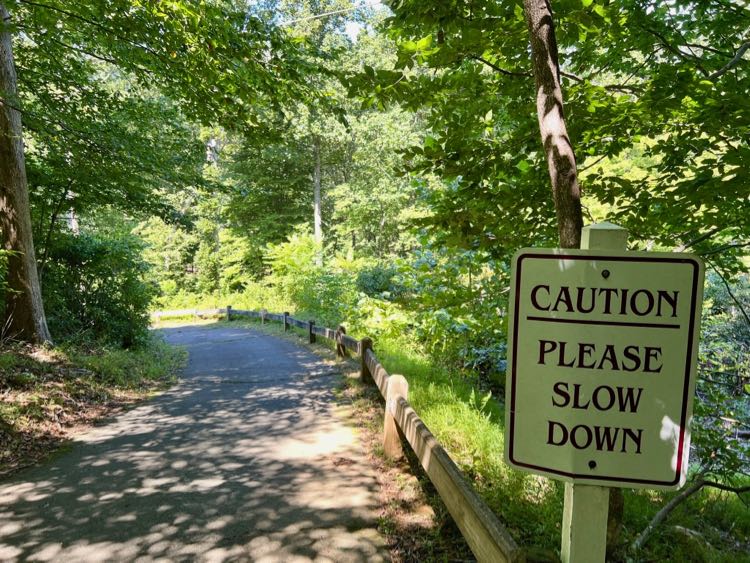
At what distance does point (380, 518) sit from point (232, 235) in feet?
88.4

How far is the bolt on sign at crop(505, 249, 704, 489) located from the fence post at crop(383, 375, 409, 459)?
340 cm

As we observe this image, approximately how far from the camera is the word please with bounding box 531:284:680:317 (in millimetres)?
1259

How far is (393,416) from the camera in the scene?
186 inches

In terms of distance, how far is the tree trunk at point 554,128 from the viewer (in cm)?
210

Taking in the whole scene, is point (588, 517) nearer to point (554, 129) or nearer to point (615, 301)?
point (615, 301)

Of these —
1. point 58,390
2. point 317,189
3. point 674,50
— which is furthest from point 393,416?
point 317,189

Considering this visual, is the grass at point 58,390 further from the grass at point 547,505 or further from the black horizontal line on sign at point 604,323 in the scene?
the black horizontal line on sign at point 604,323

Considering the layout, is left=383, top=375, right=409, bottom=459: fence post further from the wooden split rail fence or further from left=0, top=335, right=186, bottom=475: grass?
left=0, top=335, right=186, bottom=475: grass

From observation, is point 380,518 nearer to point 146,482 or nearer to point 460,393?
point 146,482

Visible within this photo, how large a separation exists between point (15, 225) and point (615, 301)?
980 centimetres

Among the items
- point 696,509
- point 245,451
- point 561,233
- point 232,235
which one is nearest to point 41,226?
point 245,451

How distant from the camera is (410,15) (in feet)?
9.62

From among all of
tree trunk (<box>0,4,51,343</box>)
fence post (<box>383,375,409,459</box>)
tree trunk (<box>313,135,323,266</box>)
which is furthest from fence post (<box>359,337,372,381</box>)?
tree trunk (<box>313,135,323,266</box>)

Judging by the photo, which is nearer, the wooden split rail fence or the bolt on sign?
the bolt on sign
